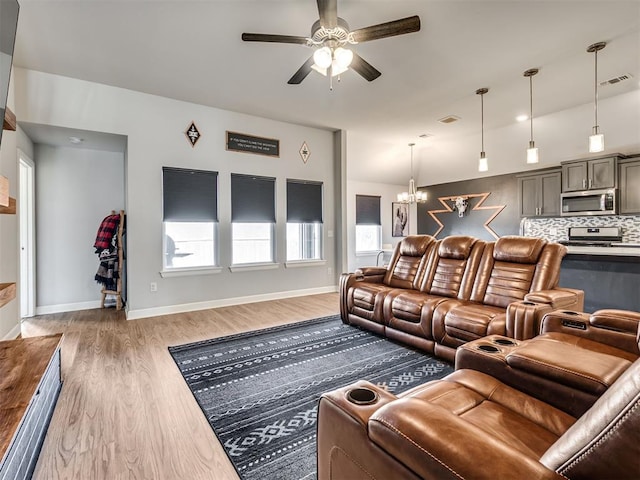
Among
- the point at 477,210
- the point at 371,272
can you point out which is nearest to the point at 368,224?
the point at 477,210

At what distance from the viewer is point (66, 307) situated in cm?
473

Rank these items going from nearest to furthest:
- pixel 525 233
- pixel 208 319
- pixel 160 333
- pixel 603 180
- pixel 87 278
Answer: pixel 160 333
pixel 208 319
pixel 87 278
pixel 603 180
pixel 525 233

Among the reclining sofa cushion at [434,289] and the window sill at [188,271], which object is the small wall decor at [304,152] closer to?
the window sill at [188,271]

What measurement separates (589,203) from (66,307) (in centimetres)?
880

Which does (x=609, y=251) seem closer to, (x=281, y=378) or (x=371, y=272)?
(x=371, y=272)

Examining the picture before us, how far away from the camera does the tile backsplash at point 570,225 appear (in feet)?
17.8

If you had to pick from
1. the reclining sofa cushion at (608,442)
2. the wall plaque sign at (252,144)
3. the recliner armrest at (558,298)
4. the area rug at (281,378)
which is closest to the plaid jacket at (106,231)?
the wall plaque sign at (252,144)

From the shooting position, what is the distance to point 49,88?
12.4 feet

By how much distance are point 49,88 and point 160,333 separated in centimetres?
324

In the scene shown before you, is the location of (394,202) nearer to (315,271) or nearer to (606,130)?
(315,271)

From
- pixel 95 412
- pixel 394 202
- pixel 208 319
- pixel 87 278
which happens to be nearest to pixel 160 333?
pixel 208 319

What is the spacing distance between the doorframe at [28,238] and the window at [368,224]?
6173 mm

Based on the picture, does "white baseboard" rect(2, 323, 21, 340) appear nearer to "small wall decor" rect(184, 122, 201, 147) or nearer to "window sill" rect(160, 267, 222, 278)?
"window sill" rect(160, 267, 222, 278)

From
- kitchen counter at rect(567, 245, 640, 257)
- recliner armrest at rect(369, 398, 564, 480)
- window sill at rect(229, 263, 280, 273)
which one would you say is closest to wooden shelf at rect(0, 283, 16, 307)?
recliner armrest at rect(369, 398, 564, 480)
